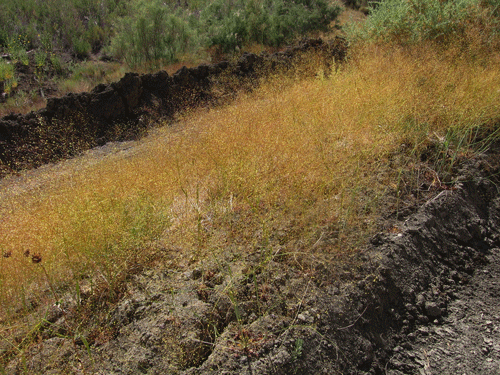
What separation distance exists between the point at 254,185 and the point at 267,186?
110 millimetres

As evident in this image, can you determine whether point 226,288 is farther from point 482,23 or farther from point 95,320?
point 482,23

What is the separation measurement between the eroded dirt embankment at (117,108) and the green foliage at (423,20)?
1.28 meters

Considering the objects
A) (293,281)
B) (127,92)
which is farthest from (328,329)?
(127,92)

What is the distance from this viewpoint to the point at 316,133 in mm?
3758

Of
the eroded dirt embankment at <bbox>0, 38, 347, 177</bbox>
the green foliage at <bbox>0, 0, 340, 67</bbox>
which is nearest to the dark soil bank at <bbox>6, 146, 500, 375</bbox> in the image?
the eroded dirt embankment at <bbox>0, 38, 347, 177</bbox>

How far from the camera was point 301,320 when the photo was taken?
6.96ft

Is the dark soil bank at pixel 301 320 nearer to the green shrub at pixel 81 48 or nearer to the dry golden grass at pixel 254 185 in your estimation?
the dry golden grass at pixel 254 185

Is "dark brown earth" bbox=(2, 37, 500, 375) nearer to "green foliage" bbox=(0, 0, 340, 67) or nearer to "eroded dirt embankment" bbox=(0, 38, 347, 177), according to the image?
"eroded dirt embankment" bbox=(0, 38, 347, 177)

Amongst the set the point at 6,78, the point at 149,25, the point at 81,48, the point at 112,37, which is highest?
the point at 149,25

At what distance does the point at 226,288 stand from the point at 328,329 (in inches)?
25.7

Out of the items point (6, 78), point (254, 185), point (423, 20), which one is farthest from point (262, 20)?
point (254, 185)

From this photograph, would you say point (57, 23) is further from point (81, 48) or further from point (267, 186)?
point (267, 186)

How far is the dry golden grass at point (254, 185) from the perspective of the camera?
244cm

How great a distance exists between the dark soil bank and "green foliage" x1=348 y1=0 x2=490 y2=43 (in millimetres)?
5101
